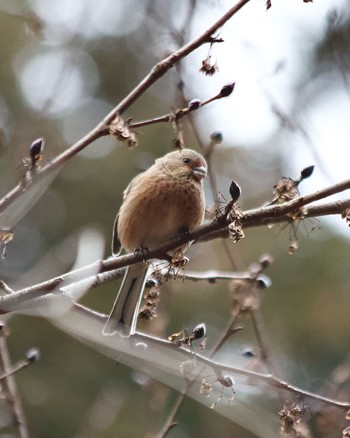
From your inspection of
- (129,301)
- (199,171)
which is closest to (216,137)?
(199,171)

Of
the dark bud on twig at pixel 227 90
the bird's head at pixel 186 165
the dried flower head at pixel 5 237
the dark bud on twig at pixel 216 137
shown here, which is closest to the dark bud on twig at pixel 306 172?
the dark bud on twig at pixel 227 90

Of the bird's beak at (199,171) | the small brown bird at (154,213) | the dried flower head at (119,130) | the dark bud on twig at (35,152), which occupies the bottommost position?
the dark bud on twig at (35,152)

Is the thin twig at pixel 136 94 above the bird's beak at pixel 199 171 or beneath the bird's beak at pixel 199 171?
beneath

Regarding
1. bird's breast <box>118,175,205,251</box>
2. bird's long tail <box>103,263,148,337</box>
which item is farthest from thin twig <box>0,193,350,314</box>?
bird's breast <box>118,175,205,251</box>

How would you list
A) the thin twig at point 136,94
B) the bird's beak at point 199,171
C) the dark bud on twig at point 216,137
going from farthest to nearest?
the bird's beak at point 199,171 → the dark bud on twig at point 216,137 → the thin twig at point 136,94

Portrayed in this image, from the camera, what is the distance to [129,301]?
4.02 meters

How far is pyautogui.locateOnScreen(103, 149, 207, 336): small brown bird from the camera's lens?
3.88m

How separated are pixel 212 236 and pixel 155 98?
20.3 feet

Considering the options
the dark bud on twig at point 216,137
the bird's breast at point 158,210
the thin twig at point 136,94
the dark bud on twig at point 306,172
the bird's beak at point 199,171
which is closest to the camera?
the thin twig at point 136,94

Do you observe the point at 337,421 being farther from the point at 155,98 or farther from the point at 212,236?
the point at 155,98

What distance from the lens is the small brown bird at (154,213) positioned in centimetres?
388

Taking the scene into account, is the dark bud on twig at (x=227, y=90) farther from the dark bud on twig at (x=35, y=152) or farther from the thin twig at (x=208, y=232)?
the dark bud on twig at (x=35, y=152)

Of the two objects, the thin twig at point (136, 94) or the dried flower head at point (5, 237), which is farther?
the dried flower head at point (5, 237)

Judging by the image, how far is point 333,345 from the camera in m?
7.46
